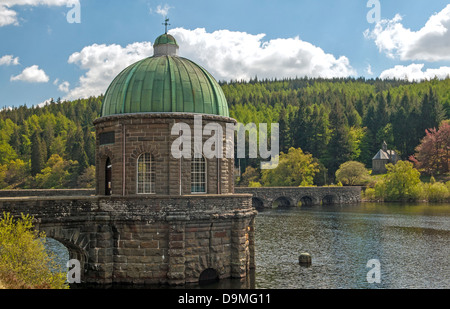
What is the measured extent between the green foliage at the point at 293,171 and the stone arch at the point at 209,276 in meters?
77.1

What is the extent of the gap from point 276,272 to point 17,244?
54.7ft

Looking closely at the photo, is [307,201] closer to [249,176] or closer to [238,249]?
[249,176]

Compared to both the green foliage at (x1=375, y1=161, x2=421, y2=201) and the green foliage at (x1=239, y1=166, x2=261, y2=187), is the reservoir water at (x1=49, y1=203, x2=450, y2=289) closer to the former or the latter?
the green foliage at (x1=375, y1=161, x2=421, y2=201)

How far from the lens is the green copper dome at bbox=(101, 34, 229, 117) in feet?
97.2

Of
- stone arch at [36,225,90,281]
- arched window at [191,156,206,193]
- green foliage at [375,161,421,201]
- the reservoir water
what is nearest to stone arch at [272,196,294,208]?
green foliage at [375,161,421,201]

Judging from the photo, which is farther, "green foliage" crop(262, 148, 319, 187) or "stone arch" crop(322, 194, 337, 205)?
"green foliage" crop(262, 148, 319, 187)

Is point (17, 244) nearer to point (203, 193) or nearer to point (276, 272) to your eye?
point (203, 193)

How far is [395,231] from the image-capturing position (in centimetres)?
5256

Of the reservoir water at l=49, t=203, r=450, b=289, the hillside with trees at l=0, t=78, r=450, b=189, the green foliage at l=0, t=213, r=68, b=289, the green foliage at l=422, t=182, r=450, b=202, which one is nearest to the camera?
the green foliage at l=0, t=213, r=68, b=289

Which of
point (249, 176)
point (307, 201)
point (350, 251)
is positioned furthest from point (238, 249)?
point (249, 176)

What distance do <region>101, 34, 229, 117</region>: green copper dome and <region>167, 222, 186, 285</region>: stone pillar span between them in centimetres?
699
